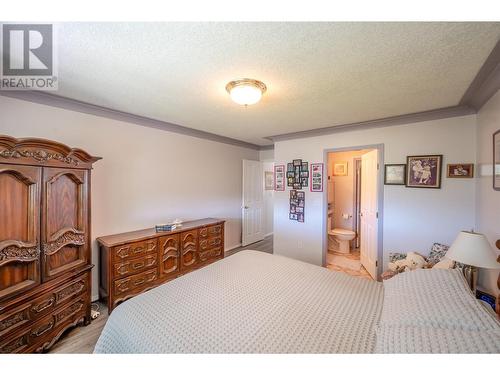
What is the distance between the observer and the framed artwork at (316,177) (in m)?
3.50

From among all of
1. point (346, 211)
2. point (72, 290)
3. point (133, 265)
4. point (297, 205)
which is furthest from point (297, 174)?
point (72, 290)

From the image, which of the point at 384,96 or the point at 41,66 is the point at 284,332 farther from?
the point at 41,66

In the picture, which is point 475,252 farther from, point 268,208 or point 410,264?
point 268,208

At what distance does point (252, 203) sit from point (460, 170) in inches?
141

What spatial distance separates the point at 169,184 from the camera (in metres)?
3.27

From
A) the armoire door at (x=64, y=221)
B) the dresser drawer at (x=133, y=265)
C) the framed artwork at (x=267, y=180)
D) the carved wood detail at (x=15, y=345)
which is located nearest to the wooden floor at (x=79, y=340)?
the carved wood detail at (x=15, y=345)

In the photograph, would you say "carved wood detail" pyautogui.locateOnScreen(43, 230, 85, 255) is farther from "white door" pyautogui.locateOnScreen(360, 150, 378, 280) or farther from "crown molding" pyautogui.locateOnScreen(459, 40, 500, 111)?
"white door" pyautogui.locateOnScreen(360, 150, 378, 280)

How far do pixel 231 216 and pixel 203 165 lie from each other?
51.5 inches

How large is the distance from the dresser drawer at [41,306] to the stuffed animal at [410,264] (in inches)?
135

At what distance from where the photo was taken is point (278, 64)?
1.52m

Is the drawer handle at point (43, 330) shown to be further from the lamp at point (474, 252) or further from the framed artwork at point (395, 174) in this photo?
the framed artwork at point (395, 174)
